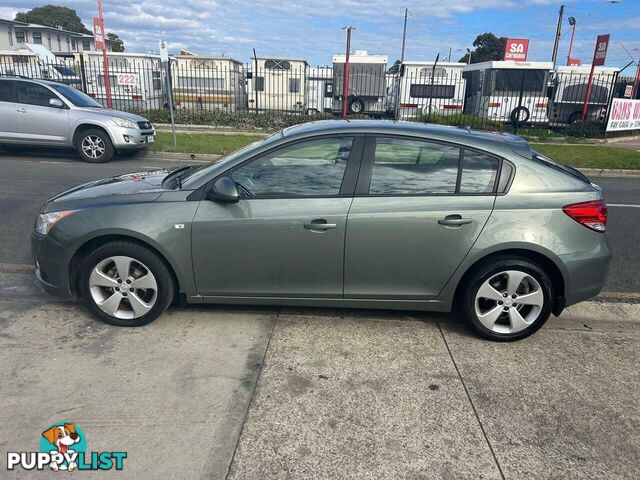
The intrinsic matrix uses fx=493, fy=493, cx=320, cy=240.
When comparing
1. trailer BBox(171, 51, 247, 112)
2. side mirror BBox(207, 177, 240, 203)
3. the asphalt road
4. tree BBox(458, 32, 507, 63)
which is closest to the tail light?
the asphalt road

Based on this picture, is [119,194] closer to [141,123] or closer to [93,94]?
[141,123]

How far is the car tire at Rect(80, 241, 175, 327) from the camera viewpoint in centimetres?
354

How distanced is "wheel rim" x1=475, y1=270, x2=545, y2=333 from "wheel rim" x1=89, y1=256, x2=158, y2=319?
240cm

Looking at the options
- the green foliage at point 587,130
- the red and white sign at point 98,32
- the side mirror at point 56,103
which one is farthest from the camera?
the green foliage at point 587,130

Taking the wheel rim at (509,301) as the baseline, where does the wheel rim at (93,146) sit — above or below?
above

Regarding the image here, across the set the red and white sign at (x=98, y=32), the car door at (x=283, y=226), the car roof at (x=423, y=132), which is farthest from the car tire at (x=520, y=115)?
the car door at (x=283, y=226)

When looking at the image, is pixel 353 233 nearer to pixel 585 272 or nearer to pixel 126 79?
pixel 585 272

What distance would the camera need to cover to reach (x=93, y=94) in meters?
19.9

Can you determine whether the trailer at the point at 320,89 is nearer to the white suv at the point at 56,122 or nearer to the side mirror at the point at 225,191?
the white suv at the point at 56,122

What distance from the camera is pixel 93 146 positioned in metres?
10.9

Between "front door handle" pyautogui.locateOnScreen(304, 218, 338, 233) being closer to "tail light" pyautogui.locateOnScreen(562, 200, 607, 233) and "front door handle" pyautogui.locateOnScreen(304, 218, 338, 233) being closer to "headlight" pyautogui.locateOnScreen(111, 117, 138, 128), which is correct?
"tail light" pyautogui.locateOnScreen(562, 200, 607, 233)

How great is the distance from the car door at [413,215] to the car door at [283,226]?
0.40 feet

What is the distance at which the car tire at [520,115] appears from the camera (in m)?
19.1

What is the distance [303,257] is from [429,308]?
1.02m
